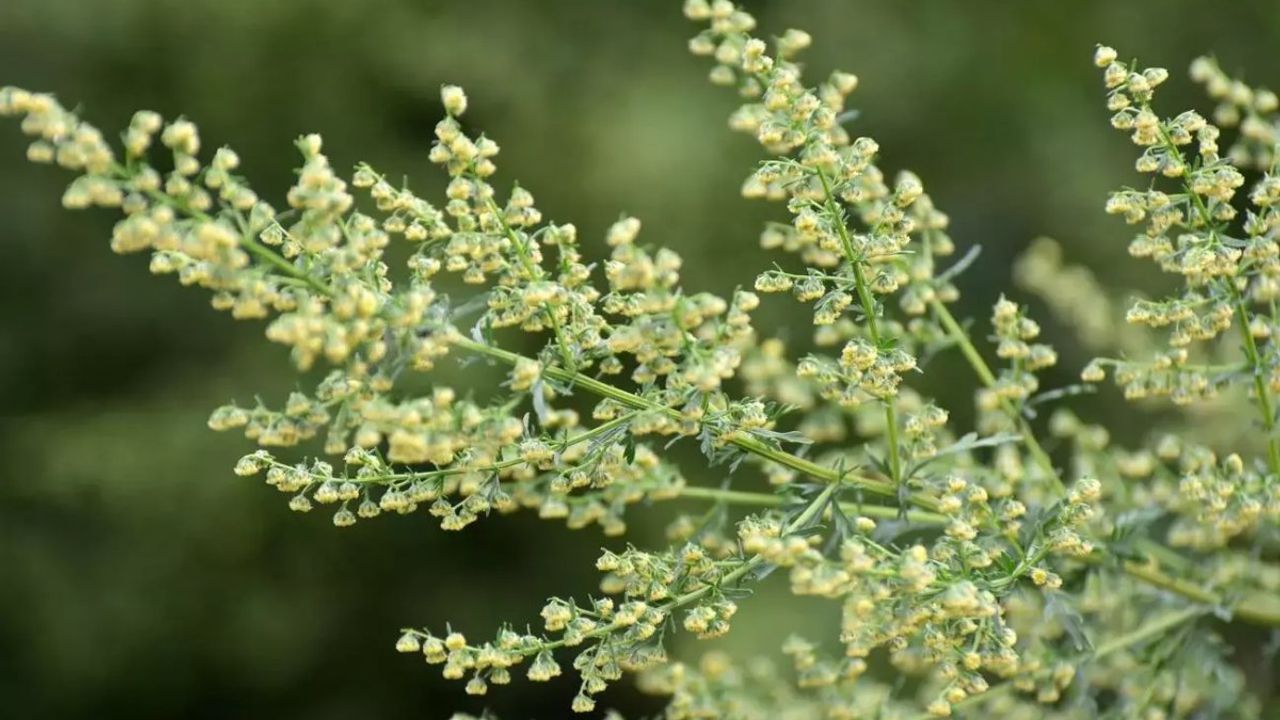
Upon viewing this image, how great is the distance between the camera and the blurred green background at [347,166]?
2768 mm

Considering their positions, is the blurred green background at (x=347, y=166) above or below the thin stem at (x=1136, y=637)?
above

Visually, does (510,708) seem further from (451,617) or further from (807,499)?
(807,499)

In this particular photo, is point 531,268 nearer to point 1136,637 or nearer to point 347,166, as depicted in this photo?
point 1136,637

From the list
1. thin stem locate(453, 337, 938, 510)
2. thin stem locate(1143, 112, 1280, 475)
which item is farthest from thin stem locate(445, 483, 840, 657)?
thin stem locate(1143, 112, 1280, 475)

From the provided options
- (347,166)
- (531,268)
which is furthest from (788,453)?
(347,166)

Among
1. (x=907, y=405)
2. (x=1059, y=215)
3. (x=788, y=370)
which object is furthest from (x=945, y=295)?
(x=1059, y=215)

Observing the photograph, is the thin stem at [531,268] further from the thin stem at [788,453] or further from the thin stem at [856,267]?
the thin stem at [856,267]

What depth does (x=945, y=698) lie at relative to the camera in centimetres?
91

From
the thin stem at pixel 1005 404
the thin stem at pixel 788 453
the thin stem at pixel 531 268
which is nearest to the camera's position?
the thin stem at pixel 788 453

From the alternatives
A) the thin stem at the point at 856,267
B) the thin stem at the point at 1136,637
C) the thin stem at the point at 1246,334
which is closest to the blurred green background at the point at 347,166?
the thin stem at the point at 1136,637

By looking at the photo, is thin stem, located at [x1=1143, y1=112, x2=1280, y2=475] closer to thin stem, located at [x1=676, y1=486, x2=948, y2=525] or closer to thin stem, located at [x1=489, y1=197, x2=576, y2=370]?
thin stem, located at [x1=676, y1=486, x2=948, y2=525]

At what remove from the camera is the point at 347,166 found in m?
2.84

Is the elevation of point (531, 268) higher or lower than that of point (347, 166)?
lower

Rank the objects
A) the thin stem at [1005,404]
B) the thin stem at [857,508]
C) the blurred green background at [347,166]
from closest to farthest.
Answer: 1. the thin stem at [857,508]
2. the thin stem at [1005,404]
3. the blurred green background at [347,166]
